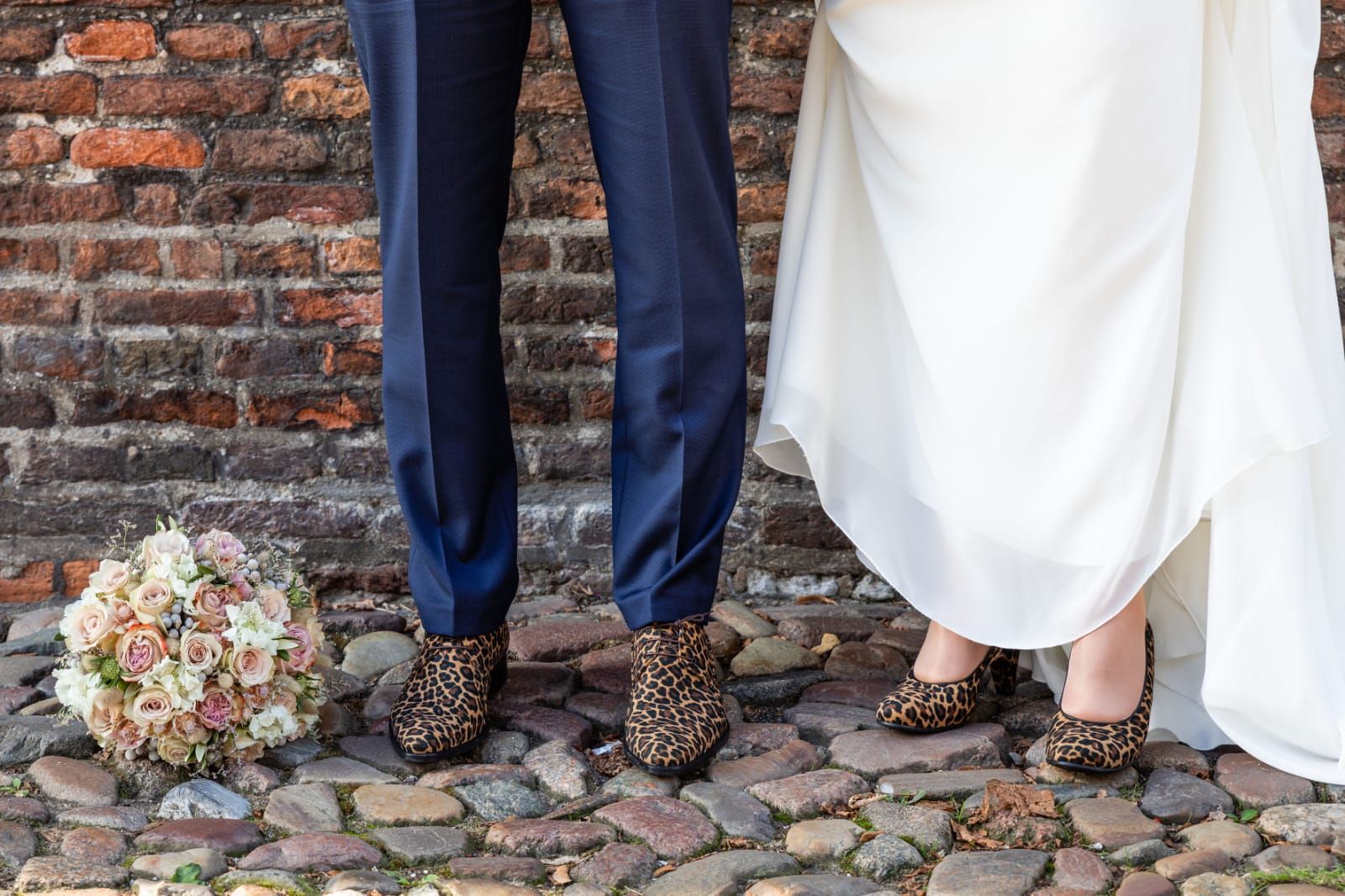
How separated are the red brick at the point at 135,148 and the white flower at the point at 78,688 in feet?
3.49

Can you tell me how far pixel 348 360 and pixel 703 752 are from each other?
Result: 1.18 m

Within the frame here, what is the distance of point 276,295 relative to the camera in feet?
8.23

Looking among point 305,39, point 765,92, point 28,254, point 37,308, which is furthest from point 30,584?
point 765,92

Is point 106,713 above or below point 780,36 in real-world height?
below

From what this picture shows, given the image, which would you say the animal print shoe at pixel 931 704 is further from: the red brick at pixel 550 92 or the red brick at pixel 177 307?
the red brick at pixel 177 307

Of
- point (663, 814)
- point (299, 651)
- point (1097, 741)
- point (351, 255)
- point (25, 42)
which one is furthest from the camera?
point (351, 255)

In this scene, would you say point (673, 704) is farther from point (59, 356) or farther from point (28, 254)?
point (28, 254)

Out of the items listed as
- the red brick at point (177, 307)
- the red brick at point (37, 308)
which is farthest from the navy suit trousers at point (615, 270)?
the red brick at point (37, 308)

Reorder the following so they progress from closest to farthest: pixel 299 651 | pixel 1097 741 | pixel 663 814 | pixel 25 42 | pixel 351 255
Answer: pixel 663 814, pixel 1097 741, pixel 299 651, pixel 25 42, pixel 351 255

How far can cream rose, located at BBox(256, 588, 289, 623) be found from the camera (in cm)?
193

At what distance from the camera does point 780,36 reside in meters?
2.44

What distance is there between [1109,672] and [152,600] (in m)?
1.40

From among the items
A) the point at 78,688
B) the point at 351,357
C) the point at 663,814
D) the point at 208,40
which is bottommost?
the point at 663,814

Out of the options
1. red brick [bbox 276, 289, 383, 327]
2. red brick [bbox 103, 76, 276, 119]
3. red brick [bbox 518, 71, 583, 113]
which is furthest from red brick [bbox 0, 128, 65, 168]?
red brick [bbox 518, 71, 583, 113]
